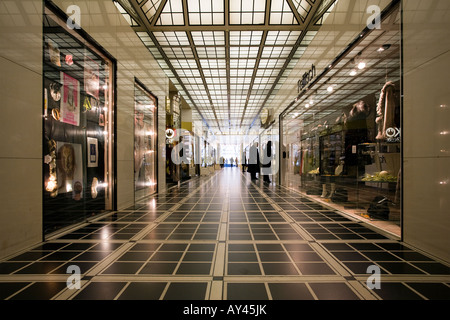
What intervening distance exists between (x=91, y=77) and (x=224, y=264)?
4142 millimetres

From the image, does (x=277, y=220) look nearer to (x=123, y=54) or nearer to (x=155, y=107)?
(x=123, y=54)

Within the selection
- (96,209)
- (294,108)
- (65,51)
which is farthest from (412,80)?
(294,108)

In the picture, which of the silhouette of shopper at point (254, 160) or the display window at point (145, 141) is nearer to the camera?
the display window at point (145, 141)

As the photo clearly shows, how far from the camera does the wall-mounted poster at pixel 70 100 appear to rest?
11.9 feet

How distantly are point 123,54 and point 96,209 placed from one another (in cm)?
351

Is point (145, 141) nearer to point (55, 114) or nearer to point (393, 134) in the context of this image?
point (55, 114)

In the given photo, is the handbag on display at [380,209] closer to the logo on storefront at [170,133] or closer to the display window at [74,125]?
the display window at [74,125]

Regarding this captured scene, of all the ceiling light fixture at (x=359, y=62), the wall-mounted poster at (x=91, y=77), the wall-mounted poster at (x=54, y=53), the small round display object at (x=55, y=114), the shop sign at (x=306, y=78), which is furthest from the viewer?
the shop sign at (x=306, y=78)

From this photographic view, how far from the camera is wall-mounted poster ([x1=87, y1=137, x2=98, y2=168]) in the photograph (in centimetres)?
432

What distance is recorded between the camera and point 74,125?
3887 millimetres

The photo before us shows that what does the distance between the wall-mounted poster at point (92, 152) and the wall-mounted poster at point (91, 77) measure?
2.88ft

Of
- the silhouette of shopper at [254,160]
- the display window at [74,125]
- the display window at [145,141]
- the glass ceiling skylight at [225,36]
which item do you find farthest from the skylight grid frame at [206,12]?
the silhouette of shopper at [254,160]

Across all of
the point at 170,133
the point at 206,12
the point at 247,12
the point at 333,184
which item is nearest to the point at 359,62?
the point at 333,184

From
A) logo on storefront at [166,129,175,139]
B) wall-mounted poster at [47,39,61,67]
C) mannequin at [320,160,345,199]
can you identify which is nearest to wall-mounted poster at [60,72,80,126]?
wall-mounted poster at [47,39,61,67]
